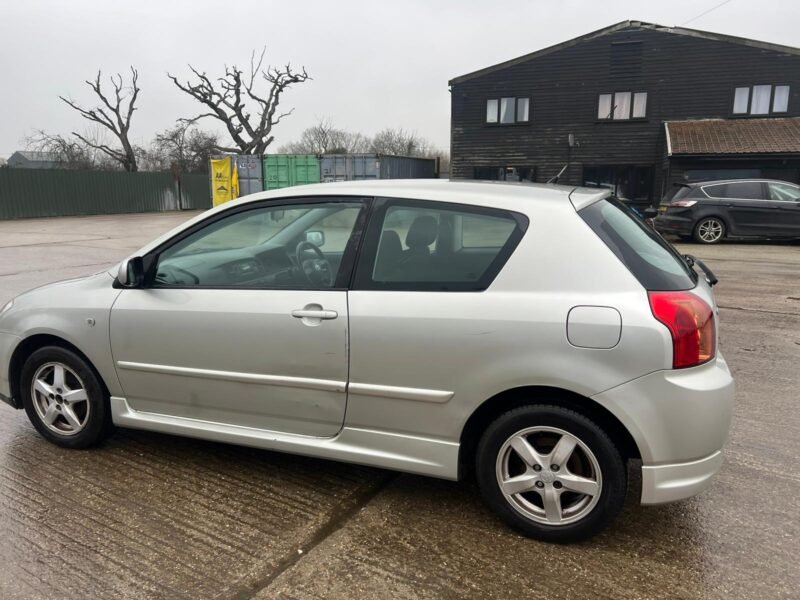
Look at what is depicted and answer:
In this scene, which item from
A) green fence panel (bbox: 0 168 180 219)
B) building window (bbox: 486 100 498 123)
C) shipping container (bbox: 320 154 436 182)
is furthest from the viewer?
green fence panel (bbox: 0 168 180 219)

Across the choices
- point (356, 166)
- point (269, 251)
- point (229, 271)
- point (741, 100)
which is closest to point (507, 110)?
point (356, 166)

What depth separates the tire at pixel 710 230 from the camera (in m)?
14.1

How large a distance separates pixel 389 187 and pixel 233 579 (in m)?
1.85

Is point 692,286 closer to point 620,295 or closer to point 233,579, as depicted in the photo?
point 620,295

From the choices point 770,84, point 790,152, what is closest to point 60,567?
point 790,152

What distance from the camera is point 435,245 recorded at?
2.77 m

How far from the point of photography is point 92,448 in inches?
137

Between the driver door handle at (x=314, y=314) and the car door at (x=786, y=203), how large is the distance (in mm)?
14318

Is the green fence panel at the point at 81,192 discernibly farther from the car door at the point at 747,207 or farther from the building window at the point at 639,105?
the car door at the point at 747,207

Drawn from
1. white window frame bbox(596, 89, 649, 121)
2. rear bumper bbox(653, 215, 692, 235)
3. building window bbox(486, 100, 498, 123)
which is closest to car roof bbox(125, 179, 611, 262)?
rear bumper bbox(653, 215, 692, 235)

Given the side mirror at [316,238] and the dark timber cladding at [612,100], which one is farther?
the dark timber cladding at [612,100]

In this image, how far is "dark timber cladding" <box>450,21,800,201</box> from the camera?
76.0 feet

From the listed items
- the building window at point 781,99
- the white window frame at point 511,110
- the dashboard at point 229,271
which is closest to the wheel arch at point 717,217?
the building window at point 781,99

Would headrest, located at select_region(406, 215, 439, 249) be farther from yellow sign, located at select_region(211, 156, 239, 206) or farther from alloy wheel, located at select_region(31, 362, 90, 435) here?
yellow sign, located at select_region(211, 156, 239, 206)
